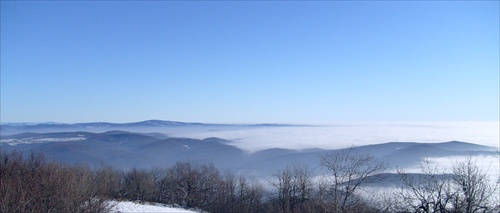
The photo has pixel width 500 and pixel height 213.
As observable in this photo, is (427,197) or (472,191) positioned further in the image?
(427,197)

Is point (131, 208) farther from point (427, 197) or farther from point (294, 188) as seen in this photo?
point (294, 188)

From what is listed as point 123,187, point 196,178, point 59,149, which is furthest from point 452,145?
point 59,149

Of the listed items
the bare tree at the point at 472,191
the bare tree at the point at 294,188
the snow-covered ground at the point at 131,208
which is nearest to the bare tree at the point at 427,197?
the bare tree at the point at 472,191

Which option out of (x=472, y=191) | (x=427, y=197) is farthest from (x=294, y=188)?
(x=472, y=191)

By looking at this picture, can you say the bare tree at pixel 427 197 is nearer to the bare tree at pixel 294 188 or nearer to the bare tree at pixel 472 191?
the bare tree at pixel 472 191

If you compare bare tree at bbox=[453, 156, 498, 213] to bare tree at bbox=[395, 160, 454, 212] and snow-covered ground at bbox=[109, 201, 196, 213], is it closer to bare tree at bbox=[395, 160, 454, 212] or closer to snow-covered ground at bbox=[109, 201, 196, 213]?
bare tree at bbox=[395, 160, 454, 212]

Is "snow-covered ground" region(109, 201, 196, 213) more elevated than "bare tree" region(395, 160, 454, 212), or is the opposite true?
"bare tree" region(395, 160, 454, 212)

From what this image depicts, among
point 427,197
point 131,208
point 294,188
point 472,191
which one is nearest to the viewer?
point 472,191

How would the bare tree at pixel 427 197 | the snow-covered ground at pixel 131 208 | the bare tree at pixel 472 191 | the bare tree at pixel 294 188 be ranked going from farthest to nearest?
the bare tree at pixel 294 188
the snow-covered ground at pixel 131 208
the bare tree at pixel 472 191
the bare tree at pixel 427 197

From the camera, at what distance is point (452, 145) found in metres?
131

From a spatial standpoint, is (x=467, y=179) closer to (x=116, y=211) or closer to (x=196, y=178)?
(x=116, y=211)

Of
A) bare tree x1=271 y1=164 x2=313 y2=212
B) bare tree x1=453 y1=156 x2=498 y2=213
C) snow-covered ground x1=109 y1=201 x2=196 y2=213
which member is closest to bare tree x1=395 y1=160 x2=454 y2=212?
bare tree x1=453 y1=156 x2=498 y2=213

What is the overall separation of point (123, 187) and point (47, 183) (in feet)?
149

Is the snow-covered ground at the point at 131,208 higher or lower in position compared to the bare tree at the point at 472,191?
A: lower
